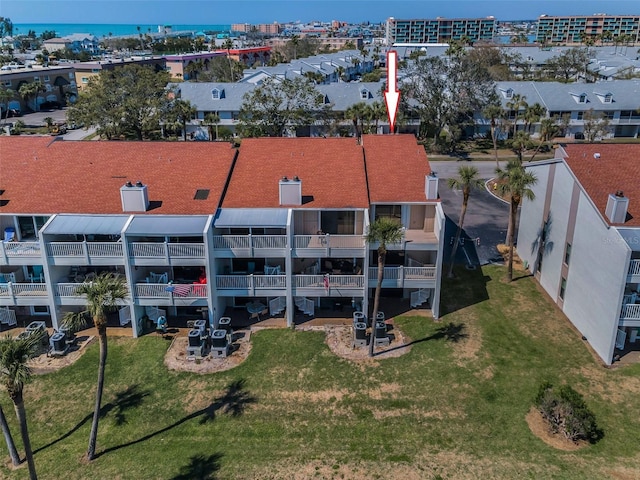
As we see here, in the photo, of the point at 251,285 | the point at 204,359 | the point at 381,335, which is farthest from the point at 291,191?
the point at 204,359

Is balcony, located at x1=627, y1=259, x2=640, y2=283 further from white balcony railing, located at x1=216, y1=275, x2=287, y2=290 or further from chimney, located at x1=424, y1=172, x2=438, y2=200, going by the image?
white balcony railing, located at x1=216, y1=275, x2=287, y2=290

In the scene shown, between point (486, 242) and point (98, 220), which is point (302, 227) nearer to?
point (98, 220)

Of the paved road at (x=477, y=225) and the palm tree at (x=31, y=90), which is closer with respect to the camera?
the paved road at (x=477, y=225)

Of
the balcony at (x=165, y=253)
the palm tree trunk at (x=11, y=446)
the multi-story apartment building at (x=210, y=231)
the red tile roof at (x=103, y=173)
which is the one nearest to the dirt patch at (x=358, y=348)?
the multi-story apartment building at (x=210, y=231)

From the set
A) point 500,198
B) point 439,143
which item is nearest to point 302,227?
point 500,198

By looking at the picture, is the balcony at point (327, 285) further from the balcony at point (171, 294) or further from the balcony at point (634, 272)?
the balcony at point (634, 272)

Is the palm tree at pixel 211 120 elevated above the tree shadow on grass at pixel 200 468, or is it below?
above
